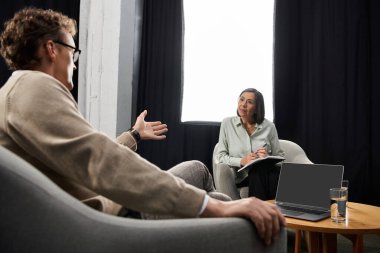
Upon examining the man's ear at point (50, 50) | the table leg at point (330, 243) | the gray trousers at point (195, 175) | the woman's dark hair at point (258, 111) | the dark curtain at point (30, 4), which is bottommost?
the table leg at point (330, 243)

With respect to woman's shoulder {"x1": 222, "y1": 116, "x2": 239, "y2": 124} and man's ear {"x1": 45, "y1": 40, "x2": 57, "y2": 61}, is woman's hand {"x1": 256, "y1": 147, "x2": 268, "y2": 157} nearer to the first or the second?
woman's shoulder {"x1": 222, "y1": 116, "x2": 239, "y2": 124}

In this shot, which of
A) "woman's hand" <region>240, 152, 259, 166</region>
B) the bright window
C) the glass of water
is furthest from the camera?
the bright window

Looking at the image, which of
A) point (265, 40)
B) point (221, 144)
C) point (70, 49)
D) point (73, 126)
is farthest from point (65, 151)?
point (265, 40)

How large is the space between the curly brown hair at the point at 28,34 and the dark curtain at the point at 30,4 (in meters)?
3.24

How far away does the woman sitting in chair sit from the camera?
2.81 metres

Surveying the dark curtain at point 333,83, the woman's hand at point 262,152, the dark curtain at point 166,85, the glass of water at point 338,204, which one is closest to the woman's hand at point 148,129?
the glass of water at point 338,204

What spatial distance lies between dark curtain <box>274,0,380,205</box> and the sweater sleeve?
2760 millimetres

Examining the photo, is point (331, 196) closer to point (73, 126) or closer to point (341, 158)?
point (73, 126)

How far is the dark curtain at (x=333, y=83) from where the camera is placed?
3.21 m

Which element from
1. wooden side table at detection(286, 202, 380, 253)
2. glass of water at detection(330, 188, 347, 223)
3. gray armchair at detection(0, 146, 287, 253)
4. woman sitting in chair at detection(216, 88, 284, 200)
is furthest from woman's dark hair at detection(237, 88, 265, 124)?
gray armchair at detection(0, 146, 287, 253)

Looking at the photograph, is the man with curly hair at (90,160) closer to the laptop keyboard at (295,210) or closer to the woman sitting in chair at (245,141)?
the laptop keyboard at (295,210)

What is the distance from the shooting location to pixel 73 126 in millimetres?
873

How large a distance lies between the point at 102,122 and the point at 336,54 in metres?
2.44

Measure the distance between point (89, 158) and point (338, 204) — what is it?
1252 millimetres
